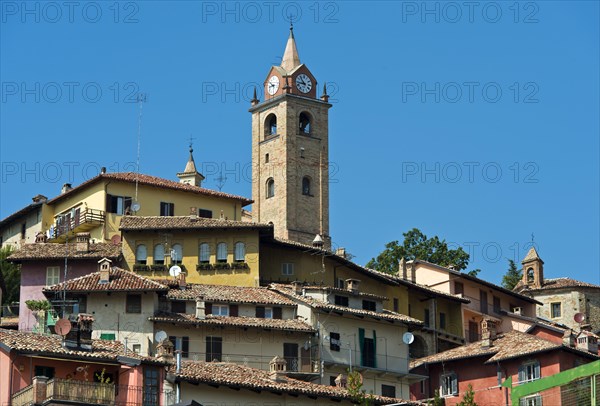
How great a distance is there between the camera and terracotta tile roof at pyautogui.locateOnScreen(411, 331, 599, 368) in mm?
65750

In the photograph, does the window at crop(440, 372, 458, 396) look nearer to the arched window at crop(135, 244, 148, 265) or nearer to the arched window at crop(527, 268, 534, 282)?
the arched window at crop(135, 244, 148, 265)

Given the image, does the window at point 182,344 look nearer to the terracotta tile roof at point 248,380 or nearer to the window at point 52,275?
the terracotta tile roof at point 248,380

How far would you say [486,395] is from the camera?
66.7 metres

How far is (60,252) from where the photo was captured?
245ft

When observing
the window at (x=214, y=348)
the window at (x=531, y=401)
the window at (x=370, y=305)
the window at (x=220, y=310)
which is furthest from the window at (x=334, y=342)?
the window at (x=531, y=401)

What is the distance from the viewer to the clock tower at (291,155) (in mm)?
106250

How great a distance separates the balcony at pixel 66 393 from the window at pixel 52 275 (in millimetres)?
25916

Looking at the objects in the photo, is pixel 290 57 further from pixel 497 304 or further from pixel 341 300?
pixel 341 300

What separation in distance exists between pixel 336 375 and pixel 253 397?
13845mm

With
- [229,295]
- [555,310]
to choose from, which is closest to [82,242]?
[229,295]

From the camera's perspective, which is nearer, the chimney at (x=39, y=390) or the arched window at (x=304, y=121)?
the chimney at (x=39, y=390)

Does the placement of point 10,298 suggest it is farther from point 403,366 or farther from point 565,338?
point 565,338

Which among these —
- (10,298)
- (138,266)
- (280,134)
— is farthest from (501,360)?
(280,134)

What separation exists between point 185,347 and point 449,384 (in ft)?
43.3
